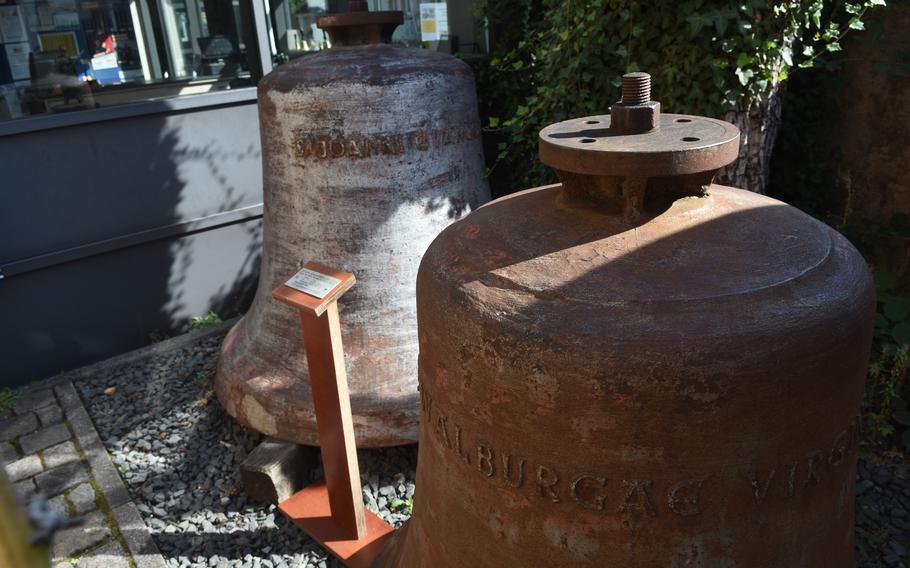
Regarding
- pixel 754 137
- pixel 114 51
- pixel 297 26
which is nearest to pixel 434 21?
pixel 297 26

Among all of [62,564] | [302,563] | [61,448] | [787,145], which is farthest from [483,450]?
[787,145]

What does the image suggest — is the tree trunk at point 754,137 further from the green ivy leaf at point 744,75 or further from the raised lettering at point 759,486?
the raised lettering at point 759,486

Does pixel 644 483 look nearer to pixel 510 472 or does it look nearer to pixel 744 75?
pixel 510 472

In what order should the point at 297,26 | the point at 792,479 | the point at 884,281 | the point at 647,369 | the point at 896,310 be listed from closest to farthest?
the point at 647,369 < the point at 792,479 < the point at 896,310 < the point at 884,281 < the point at 297,26

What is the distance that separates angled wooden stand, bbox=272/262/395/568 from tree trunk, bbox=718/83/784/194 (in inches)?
Answer: 80.8

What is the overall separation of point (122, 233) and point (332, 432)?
2725 mm

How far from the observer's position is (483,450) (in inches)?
59.9

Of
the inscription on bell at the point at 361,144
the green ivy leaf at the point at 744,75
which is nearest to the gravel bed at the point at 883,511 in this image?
the green ivy leaf at the point at 744,75

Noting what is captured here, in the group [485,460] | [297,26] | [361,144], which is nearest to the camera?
[485,460]

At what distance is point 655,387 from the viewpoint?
1.28 meters

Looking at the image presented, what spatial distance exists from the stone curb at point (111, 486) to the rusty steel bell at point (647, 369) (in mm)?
1846

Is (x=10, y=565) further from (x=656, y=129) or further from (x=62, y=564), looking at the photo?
(x=62, y=564)

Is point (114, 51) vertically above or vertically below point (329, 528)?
above

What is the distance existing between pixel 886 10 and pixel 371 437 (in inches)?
136
